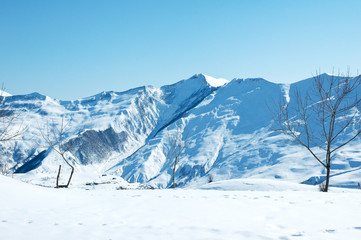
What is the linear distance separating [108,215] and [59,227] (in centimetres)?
149

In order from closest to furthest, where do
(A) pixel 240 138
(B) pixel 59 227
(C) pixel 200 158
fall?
(B) pixel 59 227, (C) pixel 200 158, (A) pixel 240 138

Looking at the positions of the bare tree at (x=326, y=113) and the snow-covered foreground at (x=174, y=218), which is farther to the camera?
the bare tree at (x=326, y=113)

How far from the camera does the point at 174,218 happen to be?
303 inches

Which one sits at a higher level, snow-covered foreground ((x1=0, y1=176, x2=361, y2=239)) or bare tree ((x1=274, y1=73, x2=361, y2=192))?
bare tree ((x1=274, y1=73, x2=361, y2=192))

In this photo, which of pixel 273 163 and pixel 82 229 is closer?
pixel 82 229

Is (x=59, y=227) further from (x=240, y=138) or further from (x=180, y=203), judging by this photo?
(x=240, y=138)

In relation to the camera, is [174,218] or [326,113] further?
[326,113]

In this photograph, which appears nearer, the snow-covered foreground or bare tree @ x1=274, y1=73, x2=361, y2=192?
the snow-covered foreground

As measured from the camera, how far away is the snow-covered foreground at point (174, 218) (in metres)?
6.37

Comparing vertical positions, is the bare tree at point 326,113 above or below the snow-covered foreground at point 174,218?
above

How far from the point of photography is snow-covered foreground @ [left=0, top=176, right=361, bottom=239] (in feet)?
20.9

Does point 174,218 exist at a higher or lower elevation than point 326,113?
lower

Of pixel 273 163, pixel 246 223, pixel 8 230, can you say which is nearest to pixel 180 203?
pixel 246 223

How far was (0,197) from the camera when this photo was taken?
9.59 meters
